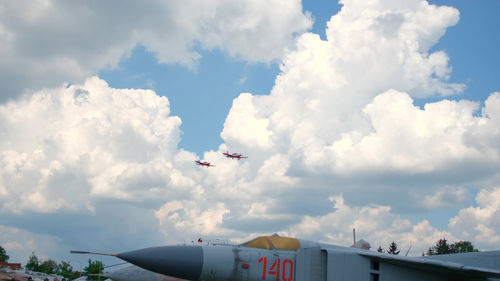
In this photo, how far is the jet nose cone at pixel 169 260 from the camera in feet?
33.7

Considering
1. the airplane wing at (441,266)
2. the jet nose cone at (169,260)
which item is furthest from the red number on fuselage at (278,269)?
the airplane wing at (441,266)

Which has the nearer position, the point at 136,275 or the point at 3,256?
the point at 136,275

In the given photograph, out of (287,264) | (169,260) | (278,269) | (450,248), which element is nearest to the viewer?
(169,260)

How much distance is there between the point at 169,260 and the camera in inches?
407

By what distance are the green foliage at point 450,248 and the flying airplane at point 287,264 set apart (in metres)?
62.2

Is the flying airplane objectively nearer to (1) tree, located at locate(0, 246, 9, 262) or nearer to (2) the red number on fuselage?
(2) the red number on fuselage

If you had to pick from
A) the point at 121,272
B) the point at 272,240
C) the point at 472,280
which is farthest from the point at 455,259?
the point at 121,272

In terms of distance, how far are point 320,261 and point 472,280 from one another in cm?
398

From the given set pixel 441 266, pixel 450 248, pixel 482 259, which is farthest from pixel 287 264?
pixel 450 248

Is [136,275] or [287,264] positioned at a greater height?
[287,264]

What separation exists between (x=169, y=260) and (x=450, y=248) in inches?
2906

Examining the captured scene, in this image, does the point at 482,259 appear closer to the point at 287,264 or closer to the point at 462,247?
the point at 287,264

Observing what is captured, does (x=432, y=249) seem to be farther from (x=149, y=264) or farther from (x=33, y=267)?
(x=33, y=267)

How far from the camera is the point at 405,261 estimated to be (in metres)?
11.3
